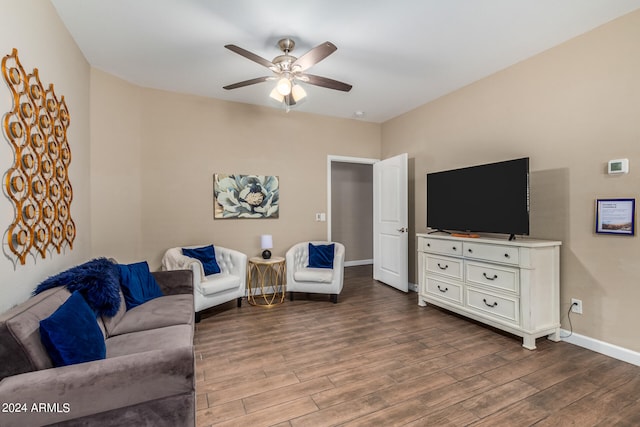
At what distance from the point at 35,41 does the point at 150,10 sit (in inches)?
31.1

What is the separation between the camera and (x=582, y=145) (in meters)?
2.64

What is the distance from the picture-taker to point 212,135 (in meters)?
4.10

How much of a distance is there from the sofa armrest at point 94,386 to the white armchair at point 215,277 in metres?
1.76

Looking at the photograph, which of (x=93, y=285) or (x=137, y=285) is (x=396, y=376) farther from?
(x=137, y=285)

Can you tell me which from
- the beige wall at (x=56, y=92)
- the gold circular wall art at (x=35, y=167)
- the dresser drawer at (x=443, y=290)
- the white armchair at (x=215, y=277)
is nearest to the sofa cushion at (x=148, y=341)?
the beige wall at (x=56, y=92)

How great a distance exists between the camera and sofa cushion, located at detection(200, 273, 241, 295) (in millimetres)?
3291

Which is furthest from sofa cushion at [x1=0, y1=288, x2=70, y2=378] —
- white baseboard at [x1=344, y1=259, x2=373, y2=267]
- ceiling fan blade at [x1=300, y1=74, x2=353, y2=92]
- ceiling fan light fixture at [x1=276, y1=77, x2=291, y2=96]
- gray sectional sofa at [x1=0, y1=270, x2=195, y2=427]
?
white baseboard at [x1=344, y1=259, x2=373, y2=267]

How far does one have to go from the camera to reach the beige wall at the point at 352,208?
21.7 feet

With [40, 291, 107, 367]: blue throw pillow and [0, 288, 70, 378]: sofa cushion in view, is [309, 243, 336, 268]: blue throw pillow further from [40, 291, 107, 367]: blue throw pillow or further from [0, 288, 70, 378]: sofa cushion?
[0, 288, 70, 378]: sofa cushion

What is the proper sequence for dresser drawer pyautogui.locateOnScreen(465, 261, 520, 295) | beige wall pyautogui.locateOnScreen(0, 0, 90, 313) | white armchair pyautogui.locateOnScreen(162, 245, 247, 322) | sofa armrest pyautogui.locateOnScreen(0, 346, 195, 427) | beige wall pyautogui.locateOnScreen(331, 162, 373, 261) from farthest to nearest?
beige wall pyautogui.locateOnScreen(331, 162, 373, 261)
white armchair pyautogui.locateOnScreen(162, 245, 247, 322)
dresser drawer pyautogui.locateOnScreen(465, 261, 520, 295)
beige wall pyautogui.locateOnScreen(0, 0, 90, 313)
sofa armrest pyautogui.locateOnScreen(0, 346, 195, 427)

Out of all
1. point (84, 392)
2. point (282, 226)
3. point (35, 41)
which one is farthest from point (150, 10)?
point (282, 226)

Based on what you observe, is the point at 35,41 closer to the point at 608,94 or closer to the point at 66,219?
the point at 66,219

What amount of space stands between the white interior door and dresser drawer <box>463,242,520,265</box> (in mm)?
1229

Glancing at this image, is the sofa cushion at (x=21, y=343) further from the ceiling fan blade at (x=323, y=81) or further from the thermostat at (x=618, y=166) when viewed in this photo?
the thermostat at (x=618, y=166)
